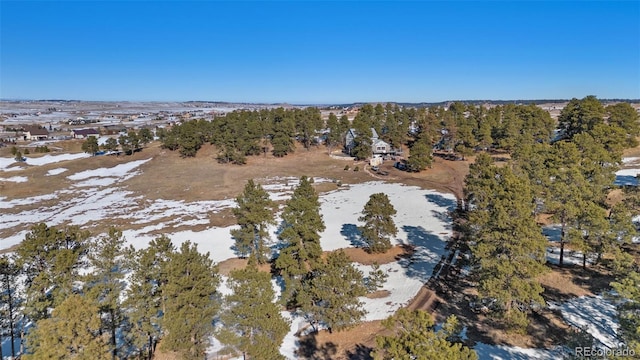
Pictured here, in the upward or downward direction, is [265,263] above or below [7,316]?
below

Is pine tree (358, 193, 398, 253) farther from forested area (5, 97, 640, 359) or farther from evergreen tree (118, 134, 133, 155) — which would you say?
evergreen tree (118, 134, 133, 155)

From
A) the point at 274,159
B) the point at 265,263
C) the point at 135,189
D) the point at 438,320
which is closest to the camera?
the point at 438,320

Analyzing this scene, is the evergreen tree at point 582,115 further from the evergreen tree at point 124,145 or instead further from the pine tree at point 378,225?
the evergreen tree at point 124,145

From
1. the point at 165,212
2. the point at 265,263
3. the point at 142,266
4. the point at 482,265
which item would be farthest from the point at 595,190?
the point at 165,212

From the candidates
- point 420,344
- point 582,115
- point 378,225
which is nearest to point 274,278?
point 378,225

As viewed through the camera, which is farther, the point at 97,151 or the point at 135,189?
the point at 97,151

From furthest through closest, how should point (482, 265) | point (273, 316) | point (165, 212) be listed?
point (165, 212)
point (482, 265)
point (273, 316)

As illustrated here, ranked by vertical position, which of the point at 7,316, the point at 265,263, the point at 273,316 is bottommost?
the point at 265,263

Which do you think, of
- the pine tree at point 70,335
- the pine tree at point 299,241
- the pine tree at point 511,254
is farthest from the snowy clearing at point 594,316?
the pine tree at point 70,335

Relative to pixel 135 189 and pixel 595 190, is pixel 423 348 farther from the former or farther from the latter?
pixel 135 189
